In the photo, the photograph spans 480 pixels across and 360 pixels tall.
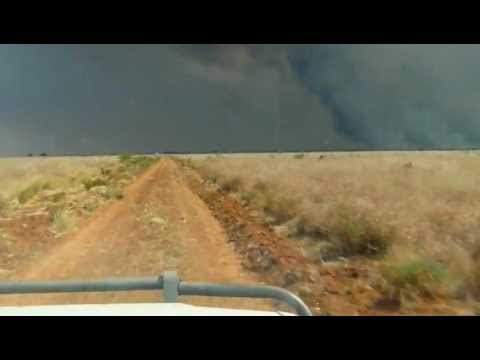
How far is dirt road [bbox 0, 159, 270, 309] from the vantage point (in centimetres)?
442

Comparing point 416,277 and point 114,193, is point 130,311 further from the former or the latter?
point 114,193

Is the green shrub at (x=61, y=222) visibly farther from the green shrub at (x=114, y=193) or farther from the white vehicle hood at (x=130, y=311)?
the white vehicle hood at (x=130, y=311)

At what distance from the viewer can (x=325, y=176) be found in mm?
13648

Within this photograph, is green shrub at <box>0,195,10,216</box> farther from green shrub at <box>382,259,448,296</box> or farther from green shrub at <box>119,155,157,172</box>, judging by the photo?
green shrub at <box>119,155,157,172</box>

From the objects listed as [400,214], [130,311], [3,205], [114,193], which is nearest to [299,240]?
[400,214]

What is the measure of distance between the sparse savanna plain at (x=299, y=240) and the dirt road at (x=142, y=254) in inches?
1.0

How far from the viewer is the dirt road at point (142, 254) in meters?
4.42

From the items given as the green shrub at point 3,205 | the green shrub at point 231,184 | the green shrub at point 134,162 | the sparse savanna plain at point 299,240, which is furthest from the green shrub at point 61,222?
the green shrub at point 134,162

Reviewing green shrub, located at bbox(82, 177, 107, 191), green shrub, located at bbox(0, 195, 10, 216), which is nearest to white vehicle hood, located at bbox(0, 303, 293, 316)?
green shrub, located at bbox(0, 195, 10, 216)

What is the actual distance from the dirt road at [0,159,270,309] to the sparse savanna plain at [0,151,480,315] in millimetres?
24
